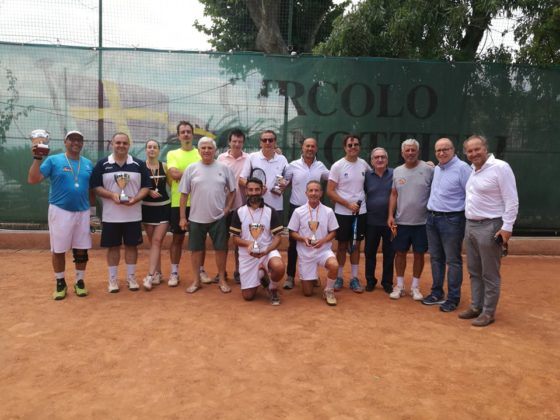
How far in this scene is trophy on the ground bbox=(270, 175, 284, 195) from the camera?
4.77m

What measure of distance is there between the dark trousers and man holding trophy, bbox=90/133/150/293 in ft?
8.00

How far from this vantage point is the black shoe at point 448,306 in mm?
4312

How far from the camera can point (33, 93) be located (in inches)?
250

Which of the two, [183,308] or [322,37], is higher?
[322,37]

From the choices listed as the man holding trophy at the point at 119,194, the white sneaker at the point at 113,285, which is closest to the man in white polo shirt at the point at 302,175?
the man holding trophy at the point at 119,194

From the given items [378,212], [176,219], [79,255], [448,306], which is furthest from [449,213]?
[79,255]

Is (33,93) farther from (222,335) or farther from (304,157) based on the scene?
(222,335)

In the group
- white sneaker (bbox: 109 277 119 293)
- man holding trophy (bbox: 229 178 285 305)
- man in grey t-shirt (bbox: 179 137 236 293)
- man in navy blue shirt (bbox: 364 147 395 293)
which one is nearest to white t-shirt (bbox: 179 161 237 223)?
man in grey t-shirt (bbox: 179 137 236 293)

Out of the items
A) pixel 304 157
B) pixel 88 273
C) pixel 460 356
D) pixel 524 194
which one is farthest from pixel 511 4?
pixel 88 273

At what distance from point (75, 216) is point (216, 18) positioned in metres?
6.87

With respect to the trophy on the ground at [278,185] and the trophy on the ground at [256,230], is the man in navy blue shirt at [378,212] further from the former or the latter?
the trophy on the ground at [256,230]

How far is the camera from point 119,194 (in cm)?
453

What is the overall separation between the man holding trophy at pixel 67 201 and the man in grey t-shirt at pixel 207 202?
983mm

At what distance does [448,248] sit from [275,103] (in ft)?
11.3
